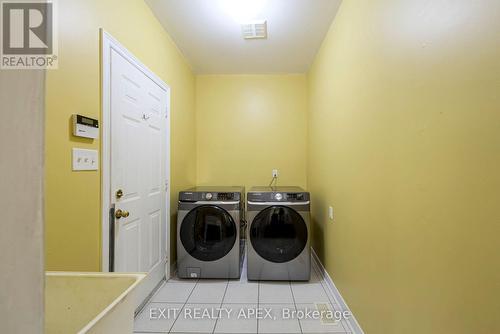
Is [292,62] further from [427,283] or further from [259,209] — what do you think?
[427,283]

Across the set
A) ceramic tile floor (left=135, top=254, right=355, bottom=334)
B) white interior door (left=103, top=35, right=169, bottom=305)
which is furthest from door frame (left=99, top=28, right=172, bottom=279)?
ceramic tile floor (left=135, top=254, right=355, bottom=334)

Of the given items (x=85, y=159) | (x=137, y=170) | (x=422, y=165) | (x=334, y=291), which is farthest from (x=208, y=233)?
(x=422, y=165)

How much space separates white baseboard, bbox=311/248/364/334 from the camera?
5.47ft

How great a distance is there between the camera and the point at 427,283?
956mm

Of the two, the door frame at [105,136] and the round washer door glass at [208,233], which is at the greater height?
the door frame at [105,136]

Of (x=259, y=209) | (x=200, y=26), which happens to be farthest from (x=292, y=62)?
(x=259, y=209)

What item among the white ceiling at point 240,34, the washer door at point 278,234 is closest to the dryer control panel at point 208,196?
the washer door at point 278,234

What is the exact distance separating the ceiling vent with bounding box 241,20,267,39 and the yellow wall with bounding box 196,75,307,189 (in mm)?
1042

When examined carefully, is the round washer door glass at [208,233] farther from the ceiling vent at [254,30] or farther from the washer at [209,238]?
the ceiling vent at [254,30]

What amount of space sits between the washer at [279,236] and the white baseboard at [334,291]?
20 cm

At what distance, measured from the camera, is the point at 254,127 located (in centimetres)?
348

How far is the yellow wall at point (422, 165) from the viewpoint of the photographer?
71 centimetres

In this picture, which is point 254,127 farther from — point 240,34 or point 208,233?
point 208,233

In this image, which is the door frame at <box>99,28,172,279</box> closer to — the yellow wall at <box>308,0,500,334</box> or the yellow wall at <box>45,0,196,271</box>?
the yellow wall at <box>45,0,196,271</box>
